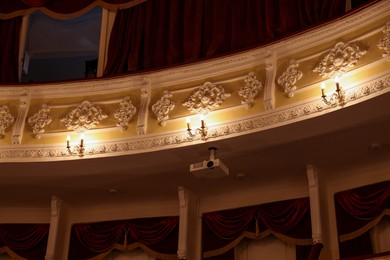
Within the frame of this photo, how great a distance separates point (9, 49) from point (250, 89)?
15.3ft

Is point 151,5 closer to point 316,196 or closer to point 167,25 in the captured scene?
point 167,25

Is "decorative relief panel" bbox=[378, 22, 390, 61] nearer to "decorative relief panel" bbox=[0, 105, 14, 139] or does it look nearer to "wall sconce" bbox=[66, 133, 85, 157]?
"wall sconce" bbox=[66, 133, 85, 157]

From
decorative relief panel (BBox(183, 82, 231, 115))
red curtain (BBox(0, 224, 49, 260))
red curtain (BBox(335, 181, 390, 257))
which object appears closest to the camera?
red curtain (BBox(335, 181, 390, 257))

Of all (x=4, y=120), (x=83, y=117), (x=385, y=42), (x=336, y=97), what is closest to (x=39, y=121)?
(x=4, y=120)

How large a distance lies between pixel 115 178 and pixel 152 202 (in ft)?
3.36

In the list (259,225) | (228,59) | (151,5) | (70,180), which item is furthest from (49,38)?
(259,225)

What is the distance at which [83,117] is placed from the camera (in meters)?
8.69

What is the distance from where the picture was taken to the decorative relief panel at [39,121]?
872cm

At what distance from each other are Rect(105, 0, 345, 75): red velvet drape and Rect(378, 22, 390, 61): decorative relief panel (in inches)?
54.1

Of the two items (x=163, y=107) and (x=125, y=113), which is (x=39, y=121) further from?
(x=163, y=107)

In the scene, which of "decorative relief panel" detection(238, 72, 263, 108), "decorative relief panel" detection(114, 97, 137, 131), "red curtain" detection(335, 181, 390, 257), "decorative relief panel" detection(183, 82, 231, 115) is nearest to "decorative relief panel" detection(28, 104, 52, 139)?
"decorative relief panel" detection(114, 97, 137, 131)

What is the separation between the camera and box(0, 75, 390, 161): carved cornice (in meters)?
6.95

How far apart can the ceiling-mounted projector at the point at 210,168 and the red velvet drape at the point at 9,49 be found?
4.11m

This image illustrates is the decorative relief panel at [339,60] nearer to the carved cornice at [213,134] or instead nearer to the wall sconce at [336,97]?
the wall sconce at [336,97]
